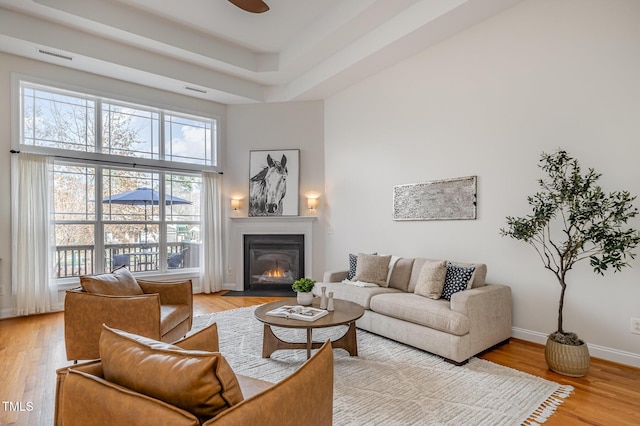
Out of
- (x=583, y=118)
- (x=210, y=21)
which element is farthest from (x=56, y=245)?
(x=583, y=118)

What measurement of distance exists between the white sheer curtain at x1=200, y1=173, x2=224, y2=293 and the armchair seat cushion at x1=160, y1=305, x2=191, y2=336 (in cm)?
297

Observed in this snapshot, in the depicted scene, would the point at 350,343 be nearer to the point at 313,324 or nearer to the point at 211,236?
the point at 313,324

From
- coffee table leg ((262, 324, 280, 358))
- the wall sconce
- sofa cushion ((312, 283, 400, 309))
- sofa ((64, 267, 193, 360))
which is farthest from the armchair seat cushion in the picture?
the wall sconce

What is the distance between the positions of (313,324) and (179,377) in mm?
1920

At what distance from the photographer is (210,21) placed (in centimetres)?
487

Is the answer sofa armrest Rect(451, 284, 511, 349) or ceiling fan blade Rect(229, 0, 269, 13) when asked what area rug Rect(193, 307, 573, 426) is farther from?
ceiling fan blade Rect(229, 0, 269, 13)

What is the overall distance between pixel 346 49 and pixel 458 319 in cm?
406

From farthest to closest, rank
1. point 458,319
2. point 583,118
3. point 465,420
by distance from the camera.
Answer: point 583,118
point 458,319
point 465,420

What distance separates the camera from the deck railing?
A: 202 inches

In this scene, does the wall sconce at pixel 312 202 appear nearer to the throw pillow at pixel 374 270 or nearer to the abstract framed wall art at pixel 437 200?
the abstract framed wall art at pixel 437 200

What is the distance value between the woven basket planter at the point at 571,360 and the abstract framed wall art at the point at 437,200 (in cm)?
170

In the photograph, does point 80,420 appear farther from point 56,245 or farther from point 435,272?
point 56,245

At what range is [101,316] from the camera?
9.04ft

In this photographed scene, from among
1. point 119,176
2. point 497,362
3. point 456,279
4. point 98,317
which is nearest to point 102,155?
point 119,176
